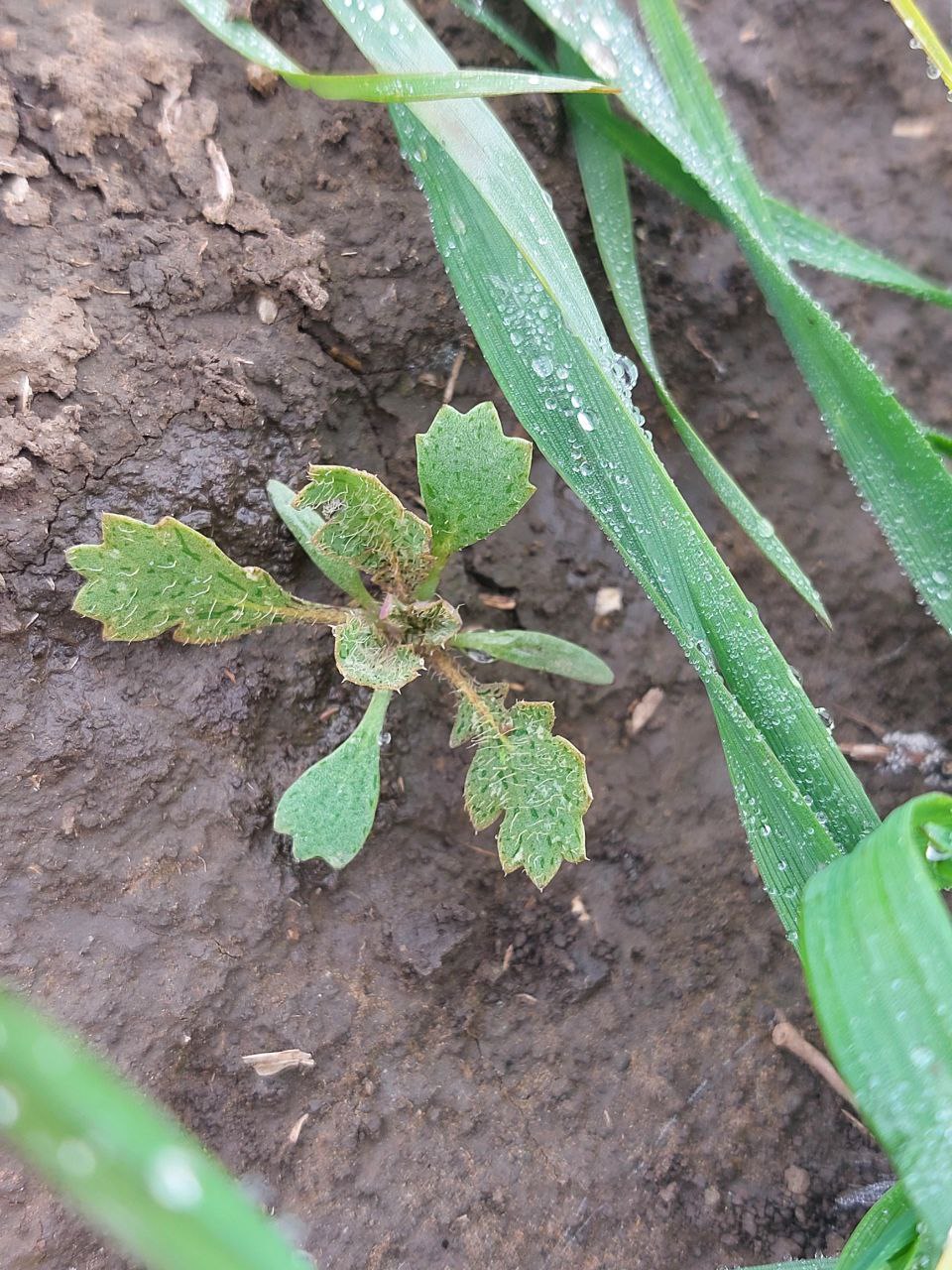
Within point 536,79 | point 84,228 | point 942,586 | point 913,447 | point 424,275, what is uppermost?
point 84,228

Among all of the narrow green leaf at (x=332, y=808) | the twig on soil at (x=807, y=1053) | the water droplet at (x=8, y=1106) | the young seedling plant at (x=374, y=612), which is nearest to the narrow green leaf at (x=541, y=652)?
the young seedling plant at (x=374, y=612)

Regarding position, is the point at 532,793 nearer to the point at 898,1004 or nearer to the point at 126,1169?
the point at 898,1004

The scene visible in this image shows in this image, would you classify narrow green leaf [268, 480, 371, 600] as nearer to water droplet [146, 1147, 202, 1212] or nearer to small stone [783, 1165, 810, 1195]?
water droplet [146, 1147, 202, 1212]

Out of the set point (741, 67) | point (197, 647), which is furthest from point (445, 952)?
point (741, 67)

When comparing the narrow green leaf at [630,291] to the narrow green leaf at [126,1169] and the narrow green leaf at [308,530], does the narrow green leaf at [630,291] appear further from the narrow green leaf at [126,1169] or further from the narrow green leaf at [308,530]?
the narrow green leaf at [126,1169]

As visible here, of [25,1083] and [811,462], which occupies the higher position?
[25,1083]

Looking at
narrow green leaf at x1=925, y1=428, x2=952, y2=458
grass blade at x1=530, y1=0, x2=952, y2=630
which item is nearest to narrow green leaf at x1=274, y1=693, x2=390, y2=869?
grass blade at x1=530, y1=0, x2=952, y2=630

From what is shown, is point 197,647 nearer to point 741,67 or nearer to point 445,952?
point 445,952
